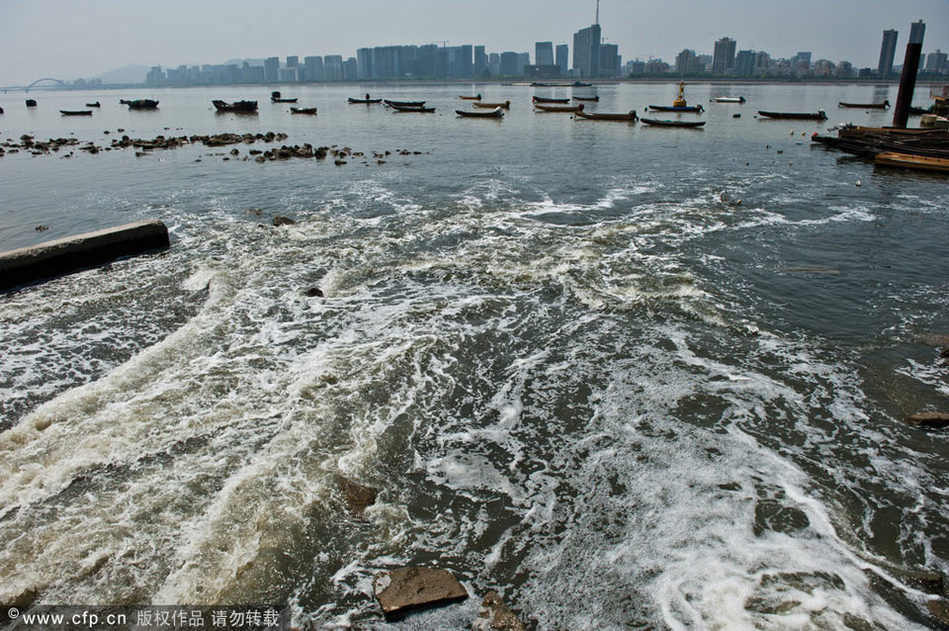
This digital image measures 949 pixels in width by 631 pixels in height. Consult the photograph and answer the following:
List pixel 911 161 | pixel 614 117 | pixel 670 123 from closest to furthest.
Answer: pixel 911 161, pixel 670 123, pixel 614 117

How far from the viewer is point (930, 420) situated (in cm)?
720

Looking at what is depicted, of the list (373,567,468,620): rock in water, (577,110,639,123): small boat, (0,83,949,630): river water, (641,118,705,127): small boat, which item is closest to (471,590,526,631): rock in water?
(0,83,949,630): river water

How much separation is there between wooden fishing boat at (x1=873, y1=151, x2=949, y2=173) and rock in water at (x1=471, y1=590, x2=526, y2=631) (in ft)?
112

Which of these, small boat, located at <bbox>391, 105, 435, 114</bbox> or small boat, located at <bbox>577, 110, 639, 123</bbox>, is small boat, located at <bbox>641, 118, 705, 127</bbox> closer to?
small boat, located at <bbox>577, 110, 639, 123</bbox>

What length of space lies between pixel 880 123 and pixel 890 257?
199ft

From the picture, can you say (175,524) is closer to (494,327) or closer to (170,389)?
(170,389)

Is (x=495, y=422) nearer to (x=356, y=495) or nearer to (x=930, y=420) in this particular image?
(x=356, y=495)

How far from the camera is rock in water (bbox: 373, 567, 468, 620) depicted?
4.68 metres

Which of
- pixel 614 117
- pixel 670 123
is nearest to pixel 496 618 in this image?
pixel 670 123

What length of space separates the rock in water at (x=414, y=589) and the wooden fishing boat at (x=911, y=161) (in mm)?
34370

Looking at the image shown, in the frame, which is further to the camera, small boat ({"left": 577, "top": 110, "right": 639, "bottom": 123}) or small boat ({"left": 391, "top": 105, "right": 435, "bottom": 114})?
small boat ({"left": 391, "top": 105, "right": 435, "bottom": 114})

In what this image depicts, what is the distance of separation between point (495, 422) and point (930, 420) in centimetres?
616

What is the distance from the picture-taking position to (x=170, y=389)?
7.89 meters

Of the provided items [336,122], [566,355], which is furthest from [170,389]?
[336,122]
